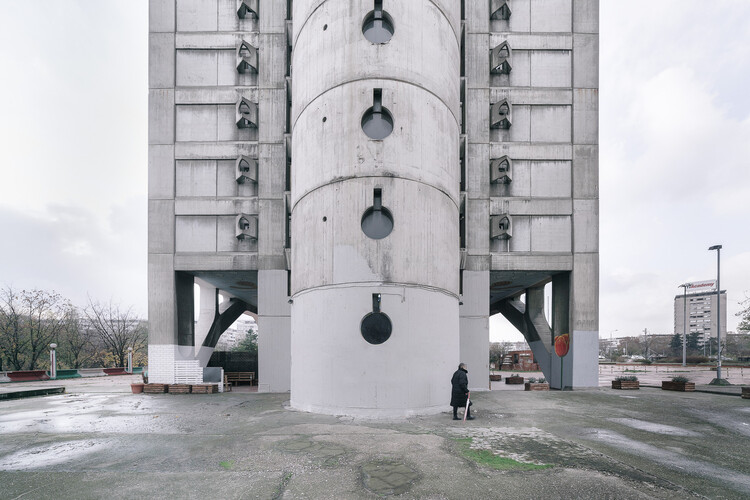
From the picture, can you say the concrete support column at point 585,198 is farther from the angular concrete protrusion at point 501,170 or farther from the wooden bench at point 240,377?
the wooden bench at point 240,377

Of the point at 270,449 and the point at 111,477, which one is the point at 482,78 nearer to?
the point at 270,449

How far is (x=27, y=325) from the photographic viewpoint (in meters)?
44.4

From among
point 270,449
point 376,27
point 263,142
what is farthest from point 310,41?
point 270,449

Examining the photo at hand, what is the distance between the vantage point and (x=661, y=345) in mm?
117500

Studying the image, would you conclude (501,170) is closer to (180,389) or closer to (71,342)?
(180,389)

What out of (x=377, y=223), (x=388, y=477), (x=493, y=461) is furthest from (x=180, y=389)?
(x=493, y=461)

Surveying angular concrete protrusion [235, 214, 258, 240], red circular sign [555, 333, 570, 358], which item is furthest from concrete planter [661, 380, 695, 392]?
angular concrete protrusion [235, 214, 258, 240]

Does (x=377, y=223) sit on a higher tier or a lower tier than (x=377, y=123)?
lower

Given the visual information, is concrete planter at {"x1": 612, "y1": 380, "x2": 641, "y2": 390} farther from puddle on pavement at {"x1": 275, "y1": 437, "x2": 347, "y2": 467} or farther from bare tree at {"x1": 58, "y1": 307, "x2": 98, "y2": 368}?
bare tree at {"x1": 58, "y1": 307, "x2": 98, "y2": 368}

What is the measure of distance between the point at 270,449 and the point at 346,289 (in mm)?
6024

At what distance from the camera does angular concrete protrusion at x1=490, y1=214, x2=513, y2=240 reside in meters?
23.9

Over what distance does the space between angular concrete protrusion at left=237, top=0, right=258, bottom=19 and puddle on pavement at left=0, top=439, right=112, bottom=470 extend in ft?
74.0

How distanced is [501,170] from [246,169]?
46.0 feet

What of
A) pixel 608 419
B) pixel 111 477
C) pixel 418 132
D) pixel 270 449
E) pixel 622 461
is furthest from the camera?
pixel 418 132
